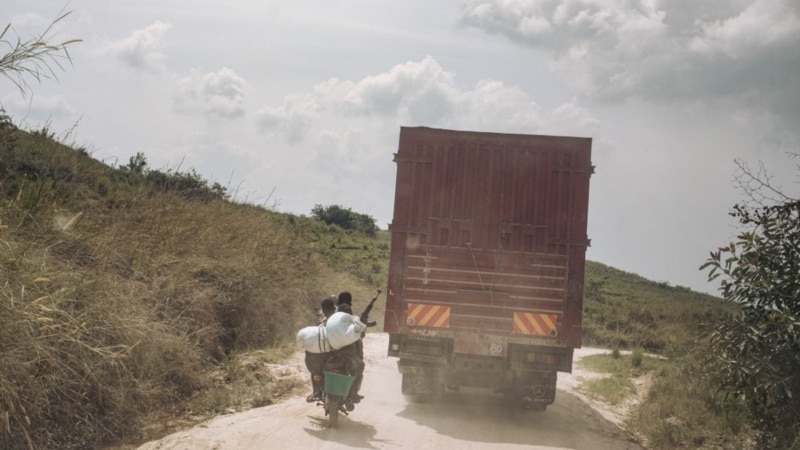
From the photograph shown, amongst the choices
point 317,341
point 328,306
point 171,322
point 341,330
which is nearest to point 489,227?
point 328,306

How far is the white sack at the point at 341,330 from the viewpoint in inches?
312

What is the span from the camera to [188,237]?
11.7 m

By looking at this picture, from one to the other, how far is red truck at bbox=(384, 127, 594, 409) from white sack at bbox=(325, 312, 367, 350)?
158 cm

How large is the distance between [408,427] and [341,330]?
1617 millimetres

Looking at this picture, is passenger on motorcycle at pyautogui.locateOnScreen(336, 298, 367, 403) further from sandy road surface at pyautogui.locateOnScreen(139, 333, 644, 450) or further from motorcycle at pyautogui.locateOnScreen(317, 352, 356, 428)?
sandy road surface at pyautogui.locateOnScreen(139, 333, 644, 450)

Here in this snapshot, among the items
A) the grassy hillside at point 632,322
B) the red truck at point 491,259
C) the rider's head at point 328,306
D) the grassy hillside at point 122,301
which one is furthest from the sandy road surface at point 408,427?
the grassy hillside at point 632,322

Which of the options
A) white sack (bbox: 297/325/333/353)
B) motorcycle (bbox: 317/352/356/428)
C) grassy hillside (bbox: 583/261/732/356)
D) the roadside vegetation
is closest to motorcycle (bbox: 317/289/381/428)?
motorcycle (bbox: 317/352/356/428)

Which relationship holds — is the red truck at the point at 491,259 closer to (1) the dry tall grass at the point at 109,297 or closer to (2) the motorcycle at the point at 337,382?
(2) the motorcycle at the point at 337,382

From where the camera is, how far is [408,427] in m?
8.64

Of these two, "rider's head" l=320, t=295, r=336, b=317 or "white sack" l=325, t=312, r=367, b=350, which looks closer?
"white sack" l=325, t=312, r=367, b=350

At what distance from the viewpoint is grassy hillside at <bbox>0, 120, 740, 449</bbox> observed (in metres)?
6.22

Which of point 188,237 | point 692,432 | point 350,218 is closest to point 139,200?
point 188,237

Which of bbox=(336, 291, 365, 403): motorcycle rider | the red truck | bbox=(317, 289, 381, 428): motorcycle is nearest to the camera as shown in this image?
bbox=(317, 289, 381, 428): motorcycle

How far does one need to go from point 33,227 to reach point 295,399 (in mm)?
3829
